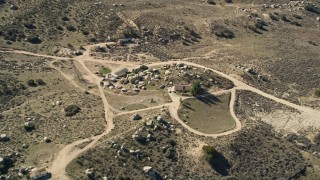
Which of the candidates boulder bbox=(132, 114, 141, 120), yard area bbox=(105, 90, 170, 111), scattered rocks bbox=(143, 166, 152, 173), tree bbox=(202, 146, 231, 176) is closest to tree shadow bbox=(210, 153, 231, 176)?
tree bbox=(202, 146, 231, 176)

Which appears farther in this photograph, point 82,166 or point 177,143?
point 177,143

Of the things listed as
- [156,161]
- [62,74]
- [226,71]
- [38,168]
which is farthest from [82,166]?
[226,71]

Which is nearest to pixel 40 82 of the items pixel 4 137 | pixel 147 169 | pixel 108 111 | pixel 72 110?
pixel 72 110

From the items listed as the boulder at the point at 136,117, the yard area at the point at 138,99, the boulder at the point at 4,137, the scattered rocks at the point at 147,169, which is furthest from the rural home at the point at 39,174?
the yard area at the point at 138,99

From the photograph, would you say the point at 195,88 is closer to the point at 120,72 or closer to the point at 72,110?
the point at 120,72

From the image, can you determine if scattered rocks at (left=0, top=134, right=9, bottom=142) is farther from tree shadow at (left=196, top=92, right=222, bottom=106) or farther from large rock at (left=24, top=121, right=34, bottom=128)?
tree shadow at (left=196, top=92, right=222, bottom=106)

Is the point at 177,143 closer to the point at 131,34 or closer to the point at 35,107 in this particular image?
the point at 35,107
